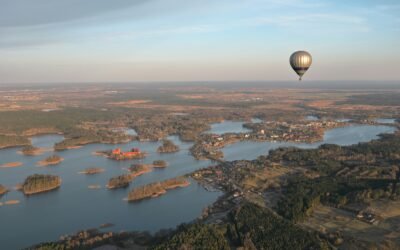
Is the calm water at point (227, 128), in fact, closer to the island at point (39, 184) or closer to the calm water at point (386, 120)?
the calm water at point (386, 120)

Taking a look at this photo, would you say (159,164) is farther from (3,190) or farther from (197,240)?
(197,240)

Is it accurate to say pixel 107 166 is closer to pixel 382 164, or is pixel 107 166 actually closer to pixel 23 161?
pixel 23 161

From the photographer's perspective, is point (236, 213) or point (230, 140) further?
point (230, 140)

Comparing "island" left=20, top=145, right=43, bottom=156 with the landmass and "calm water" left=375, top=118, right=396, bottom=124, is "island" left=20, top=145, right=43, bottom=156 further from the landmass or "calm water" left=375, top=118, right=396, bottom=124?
"calm water" left=375, top=118, right=396, bottom=124

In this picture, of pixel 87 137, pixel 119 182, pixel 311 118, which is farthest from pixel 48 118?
pixel 119 182

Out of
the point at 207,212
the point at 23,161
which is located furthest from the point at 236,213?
the point at 23,161
